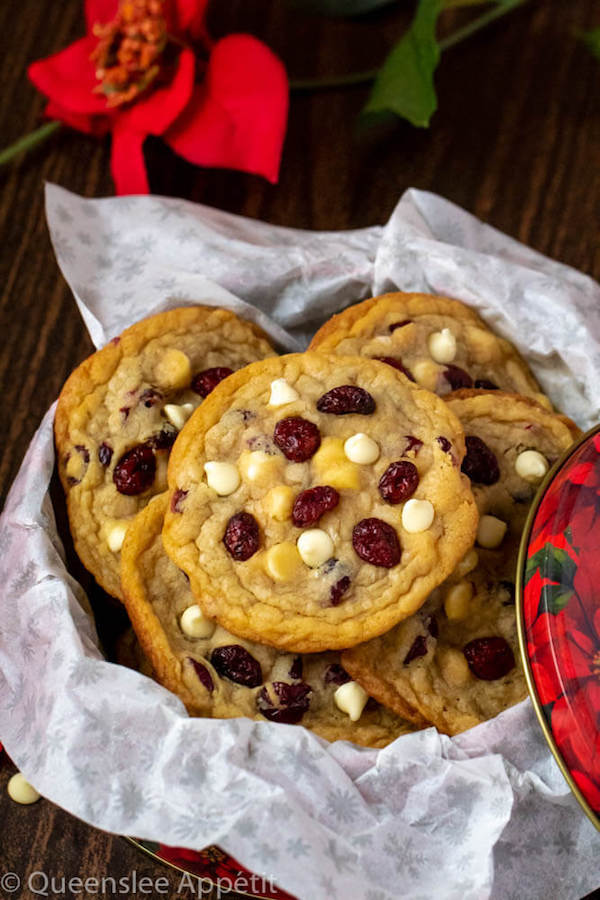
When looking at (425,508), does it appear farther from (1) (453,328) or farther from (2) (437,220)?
(2) (437,220)

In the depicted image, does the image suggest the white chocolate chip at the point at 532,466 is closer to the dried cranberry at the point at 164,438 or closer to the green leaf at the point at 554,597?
the green leaf at the point at 554,597

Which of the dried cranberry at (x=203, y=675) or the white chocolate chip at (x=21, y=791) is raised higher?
the dried cranberry at (x=203, y=675)

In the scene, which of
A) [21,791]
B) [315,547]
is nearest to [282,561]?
[315,547]

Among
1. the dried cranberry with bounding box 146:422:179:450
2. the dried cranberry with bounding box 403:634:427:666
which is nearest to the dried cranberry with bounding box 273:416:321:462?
the dried cranberry with bounding box 146:422:179:450

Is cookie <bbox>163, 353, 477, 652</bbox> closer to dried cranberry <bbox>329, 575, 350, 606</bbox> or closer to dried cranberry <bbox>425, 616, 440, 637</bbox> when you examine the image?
dried cranberry <bbox>329, 575, 350, 606</bbox>

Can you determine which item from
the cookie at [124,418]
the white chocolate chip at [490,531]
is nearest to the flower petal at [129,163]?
the cookie at [124,418]
